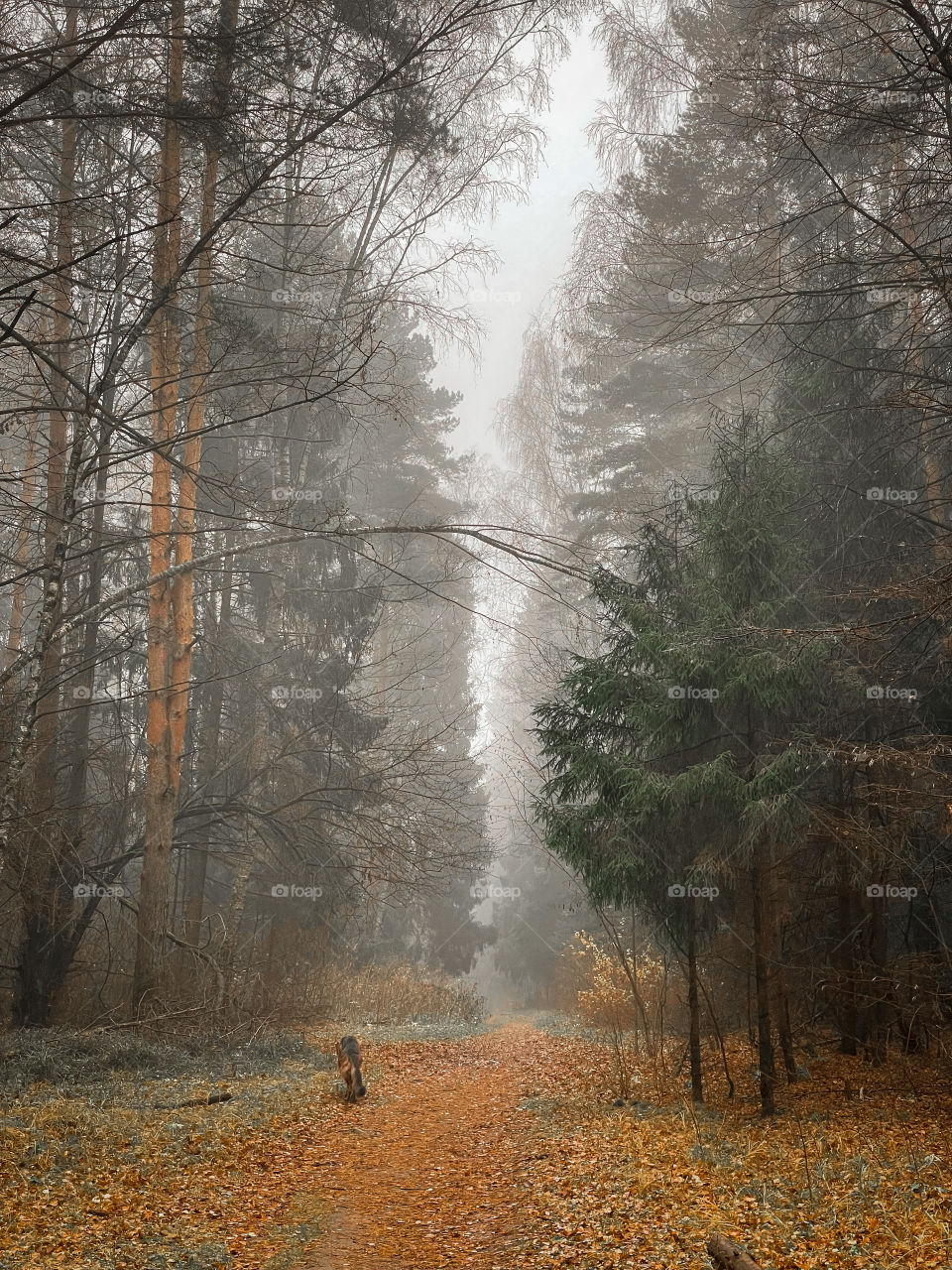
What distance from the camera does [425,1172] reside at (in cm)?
675

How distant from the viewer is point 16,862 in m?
8.98

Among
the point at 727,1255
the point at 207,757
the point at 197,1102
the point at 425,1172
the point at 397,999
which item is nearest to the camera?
the point at 727,1255

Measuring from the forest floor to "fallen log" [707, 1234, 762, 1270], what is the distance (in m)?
0.18

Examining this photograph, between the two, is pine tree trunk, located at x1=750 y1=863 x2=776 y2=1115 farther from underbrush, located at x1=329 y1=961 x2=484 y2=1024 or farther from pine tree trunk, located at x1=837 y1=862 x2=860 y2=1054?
underbrush, located at x1=329 y1=961 x2=484 y2=1024

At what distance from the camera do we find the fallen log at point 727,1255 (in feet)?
14.1

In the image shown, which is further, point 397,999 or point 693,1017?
point 397,999

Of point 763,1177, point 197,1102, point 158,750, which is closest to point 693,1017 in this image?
point 763,1177

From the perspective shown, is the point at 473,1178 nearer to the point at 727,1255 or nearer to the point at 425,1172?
the point at 425,1172

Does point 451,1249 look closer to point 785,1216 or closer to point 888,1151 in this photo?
point 785,1216

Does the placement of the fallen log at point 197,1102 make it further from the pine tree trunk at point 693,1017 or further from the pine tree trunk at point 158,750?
the pine tree trunk at point 693,1017

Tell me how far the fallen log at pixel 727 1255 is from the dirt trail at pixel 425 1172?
3.63ft

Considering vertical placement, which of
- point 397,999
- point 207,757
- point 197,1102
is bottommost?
point 397,999

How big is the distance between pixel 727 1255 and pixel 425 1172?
2.94 m

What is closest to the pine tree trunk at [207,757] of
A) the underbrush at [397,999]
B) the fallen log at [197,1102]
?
the underbrush at [397,999]
